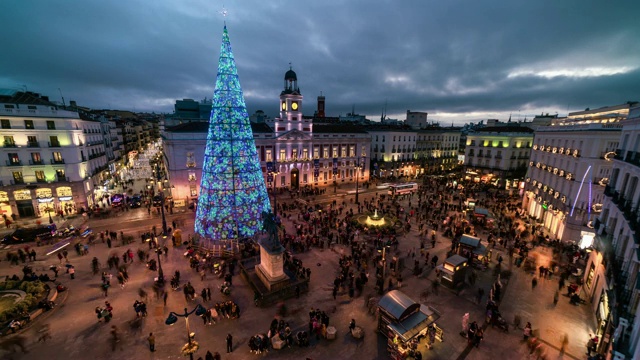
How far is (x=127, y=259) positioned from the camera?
21.8m

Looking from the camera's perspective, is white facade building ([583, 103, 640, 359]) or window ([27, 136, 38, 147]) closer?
white facade building ([583, 103, 640, 359])

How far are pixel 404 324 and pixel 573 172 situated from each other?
1040 inches

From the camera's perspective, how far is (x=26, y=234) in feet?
81.2

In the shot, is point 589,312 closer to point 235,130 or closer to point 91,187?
point 235,130

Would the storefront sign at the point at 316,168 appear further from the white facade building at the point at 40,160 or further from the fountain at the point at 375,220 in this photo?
the white facade building at the point at 40,160

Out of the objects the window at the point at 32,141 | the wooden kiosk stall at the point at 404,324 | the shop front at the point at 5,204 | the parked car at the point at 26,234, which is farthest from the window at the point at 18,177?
the wooden kiosk stall at the point at 404,324

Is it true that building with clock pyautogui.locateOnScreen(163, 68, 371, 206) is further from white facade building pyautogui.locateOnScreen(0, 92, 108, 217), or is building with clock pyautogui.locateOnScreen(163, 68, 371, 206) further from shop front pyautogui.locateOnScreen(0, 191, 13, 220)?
shop front pyautogui.locateOnScreen(0, 191, 13, 220)

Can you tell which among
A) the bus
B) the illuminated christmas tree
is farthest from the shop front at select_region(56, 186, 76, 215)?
the bus

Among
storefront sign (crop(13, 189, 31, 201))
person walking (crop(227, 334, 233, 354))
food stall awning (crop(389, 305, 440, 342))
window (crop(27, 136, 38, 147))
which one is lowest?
person walking (crop(227, 334, 233, 354))

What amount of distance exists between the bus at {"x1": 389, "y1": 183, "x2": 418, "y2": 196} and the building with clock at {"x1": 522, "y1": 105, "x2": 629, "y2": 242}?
16507 millimetres

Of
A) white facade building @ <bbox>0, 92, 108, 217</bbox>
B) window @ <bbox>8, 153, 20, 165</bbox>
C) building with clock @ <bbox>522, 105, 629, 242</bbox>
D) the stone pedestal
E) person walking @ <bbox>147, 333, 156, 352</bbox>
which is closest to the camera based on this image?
person walking @ <bbox>147, 333, 156, 352</bbox>

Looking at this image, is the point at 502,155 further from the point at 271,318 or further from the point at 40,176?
the point at 40,176

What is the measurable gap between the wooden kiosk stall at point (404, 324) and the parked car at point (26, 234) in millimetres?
31642

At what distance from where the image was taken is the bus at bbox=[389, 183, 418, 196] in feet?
144
